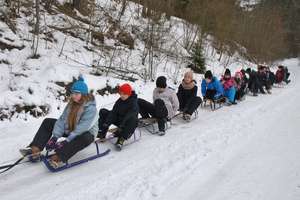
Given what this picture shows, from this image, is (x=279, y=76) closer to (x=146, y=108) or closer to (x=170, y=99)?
(x=170, y=99)

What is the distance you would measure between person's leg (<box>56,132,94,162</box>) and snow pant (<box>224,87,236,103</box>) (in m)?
5.78

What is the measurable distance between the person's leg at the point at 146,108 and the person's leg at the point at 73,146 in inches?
81.9

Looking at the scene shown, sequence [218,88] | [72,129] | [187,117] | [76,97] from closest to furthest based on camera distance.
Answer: [76,97] < [72,129] < [187,117] < [218,88]

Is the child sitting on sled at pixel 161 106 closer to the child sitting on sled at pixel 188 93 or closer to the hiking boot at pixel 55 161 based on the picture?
the child sitting on sled at pixel 188 93

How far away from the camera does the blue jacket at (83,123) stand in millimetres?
5137

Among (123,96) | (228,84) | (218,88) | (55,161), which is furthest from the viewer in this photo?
(228,84)

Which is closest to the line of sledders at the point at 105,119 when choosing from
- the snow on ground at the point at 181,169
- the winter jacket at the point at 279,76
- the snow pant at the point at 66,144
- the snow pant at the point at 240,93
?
the snow pant at the point at 66,144

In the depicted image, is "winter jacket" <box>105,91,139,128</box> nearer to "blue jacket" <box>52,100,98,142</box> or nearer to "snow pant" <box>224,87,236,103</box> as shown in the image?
"blue jacket" <box>52,100,98,142</box>

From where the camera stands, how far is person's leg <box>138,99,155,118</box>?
706 cm

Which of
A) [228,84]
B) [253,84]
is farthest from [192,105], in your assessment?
[253,84]

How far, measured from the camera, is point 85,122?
517 cm

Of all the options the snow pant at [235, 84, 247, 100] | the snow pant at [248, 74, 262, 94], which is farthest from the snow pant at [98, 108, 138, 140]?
the snow pant at [248, 74, 262, 94]

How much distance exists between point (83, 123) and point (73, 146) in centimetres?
40

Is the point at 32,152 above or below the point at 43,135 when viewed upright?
below
